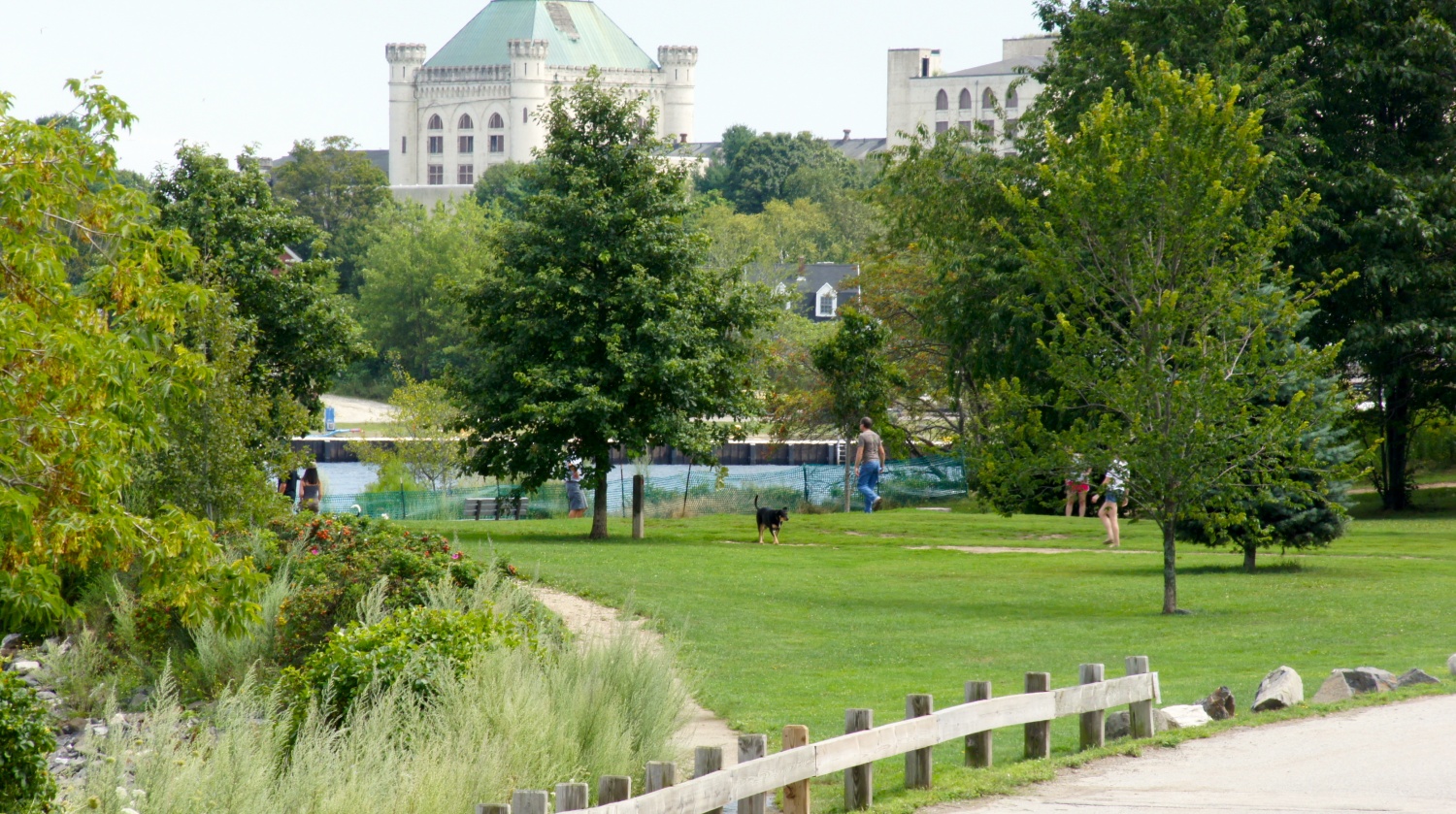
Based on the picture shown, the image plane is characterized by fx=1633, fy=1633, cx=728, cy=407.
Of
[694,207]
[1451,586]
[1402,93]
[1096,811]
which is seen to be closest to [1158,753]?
[1096,811]

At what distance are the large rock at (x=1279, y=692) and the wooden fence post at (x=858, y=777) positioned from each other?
421 cm

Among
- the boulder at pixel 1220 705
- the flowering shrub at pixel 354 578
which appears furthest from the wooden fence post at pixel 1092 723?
the flowering shrub at pixel 354 578

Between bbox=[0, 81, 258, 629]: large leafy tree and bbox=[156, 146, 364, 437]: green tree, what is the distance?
21075 mm

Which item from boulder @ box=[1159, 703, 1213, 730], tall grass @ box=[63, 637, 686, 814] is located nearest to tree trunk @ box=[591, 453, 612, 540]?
tall grass @ box=[63, 637, 686, 814]

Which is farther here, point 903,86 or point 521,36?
point 903,86

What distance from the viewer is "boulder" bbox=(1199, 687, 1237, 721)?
11.9 m

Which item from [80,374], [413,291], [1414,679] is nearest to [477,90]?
[413,291]

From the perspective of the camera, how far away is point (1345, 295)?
36.2 meters

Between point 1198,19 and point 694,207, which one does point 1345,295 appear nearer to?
point 1198,19

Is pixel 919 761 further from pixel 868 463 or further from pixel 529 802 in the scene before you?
pixel 868 463

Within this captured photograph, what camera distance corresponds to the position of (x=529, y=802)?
7098 mm

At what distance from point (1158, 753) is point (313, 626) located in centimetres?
852

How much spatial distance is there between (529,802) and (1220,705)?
6644 millimetres

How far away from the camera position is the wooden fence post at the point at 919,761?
9.85 m
